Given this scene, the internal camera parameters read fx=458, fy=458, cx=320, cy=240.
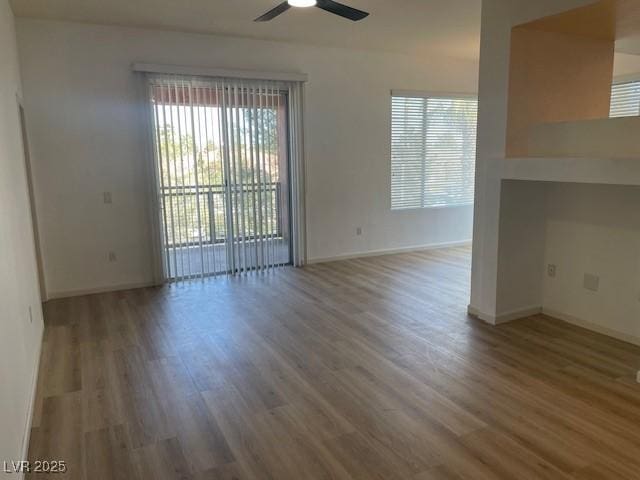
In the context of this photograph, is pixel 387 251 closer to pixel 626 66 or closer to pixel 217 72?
pixel 217 72

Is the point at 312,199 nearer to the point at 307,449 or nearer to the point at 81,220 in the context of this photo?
the point at 81,220

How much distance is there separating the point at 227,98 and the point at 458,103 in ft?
12.0

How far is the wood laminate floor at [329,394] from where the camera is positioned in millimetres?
2174

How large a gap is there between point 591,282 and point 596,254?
0.77ft

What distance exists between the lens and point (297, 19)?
4.59 m

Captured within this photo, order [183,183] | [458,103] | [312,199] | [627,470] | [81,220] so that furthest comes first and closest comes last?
[458,103] → [312,199] → [183,183] → [81,220] → [627,470]

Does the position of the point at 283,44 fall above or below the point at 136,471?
above

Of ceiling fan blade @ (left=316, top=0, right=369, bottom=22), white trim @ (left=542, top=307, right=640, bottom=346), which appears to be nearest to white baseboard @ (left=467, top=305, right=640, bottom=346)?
white trim @ (left=542, top=307, right=640, bottom=346)

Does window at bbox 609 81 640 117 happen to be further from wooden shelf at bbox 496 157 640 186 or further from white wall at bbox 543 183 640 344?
wooden shelf at bbox 496 157 640 186

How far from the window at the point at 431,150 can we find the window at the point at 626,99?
1.76 m

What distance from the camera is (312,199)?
20.1 feet

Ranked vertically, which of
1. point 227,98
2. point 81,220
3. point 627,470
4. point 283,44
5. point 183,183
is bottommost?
point 627,470

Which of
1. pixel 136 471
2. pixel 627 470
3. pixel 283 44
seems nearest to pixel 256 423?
pixel 136 471

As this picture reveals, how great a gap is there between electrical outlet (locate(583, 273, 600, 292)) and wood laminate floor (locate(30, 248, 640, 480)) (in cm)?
38
